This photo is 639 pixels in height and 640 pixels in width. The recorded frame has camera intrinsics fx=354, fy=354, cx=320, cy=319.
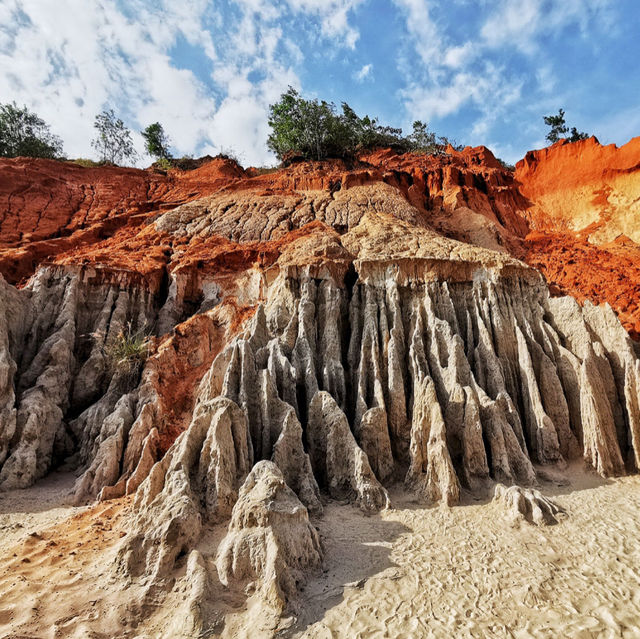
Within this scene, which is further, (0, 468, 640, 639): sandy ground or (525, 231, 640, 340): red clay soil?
(525, 231, 640, 340): red clay soil

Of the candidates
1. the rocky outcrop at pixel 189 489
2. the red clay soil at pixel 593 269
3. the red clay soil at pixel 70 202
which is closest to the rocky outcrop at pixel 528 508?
the rocky outcrop at pixel 189 489

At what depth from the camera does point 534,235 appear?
29.3 m

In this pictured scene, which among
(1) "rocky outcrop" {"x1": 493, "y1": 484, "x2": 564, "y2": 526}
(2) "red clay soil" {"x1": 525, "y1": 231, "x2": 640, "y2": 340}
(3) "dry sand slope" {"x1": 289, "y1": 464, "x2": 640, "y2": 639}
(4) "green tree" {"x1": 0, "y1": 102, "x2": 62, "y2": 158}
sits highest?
(4) "green tree" {"x1": 0, "y1": 102, "x2": 62, "y2": 158}

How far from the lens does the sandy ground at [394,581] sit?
637 centimetres

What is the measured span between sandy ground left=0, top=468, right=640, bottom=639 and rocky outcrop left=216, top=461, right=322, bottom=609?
13.3 inches

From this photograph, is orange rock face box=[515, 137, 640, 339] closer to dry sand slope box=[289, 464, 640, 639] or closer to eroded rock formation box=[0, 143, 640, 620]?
eroded rock formation box=[0, 143, 640, 620]

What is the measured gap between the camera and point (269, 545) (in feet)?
24.5

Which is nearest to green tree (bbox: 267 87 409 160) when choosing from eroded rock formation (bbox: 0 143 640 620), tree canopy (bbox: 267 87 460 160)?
tree canopy (bbox: 267 87 460 160)

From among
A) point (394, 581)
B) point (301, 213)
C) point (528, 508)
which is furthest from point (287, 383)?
point (301, 213)

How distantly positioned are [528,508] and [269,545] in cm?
738

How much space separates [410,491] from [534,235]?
26303 mm

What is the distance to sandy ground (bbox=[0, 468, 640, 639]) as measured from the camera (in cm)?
637

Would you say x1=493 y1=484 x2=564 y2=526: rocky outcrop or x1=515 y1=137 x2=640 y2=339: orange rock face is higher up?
x1=515 y1=137 x2=640 y2=339: orange rock face

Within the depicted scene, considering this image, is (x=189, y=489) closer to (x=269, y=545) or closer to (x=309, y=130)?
(x=269, y=545)
